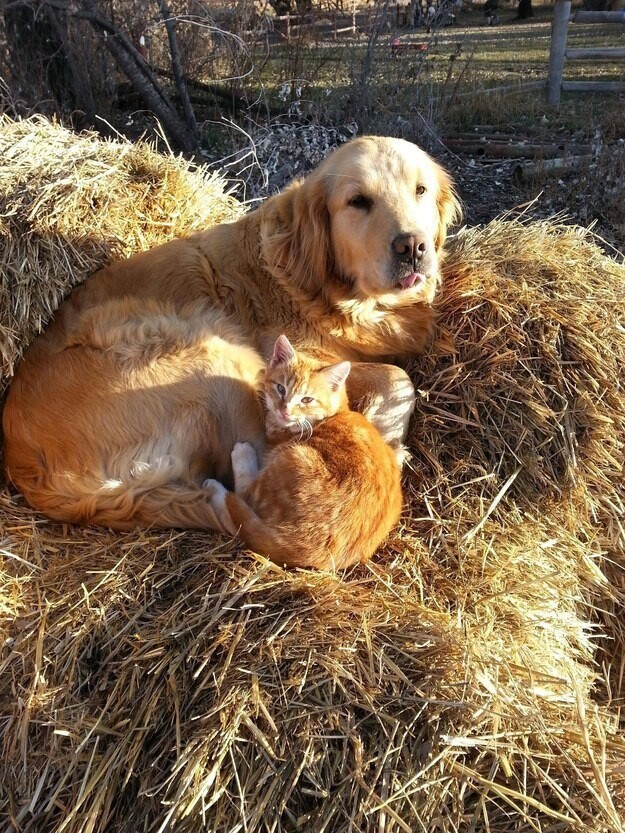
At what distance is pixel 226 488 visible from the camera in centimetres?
287

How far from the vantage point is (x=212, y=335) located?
3.10 meters

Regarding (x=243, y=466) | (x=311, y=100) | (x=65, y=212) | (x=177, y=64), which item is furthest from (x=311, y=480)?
(x=311, y=100)

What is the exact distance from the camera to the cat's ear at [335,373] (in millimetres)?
2799

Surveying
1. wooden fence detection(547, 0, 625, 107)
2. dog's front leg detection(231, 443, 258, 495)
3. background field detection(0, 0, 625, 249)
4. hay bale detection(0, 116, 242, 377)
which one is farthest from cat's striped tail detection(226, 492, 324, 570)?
wooden fence detection(547, 0, 625, 107)

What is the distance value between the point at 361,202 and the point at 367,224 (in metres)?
0.13

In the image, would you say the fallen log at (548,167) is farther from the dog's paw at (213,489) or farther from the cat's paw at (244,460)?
the dog's paw at (213,489)

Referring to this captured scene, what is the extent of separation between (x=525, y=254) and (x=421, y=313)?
715 millimetres

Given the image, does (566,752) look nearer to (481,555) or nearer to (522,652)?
(522,652)

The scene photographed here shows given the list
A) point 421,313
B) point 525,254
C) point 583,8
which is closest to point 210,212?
point 421,313

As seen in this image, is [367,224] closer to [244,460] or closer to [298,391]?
[298,391]

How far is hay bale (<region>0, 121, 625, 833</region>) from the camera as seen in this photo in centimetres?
190

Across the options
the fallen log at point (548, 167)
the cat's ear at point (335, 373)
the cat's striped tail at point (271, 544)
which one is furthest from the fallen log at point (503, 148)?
the cat's striped tail at point (271, 544)

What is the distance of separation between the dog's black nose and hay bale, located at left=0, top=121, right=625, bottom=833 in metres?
0.58

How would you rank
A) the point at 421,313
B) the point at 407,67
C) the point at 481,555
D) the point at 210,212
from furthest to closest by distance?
the point at 407,67 < the point at 210,212 < the point at 421,313 < the point at 481,555
